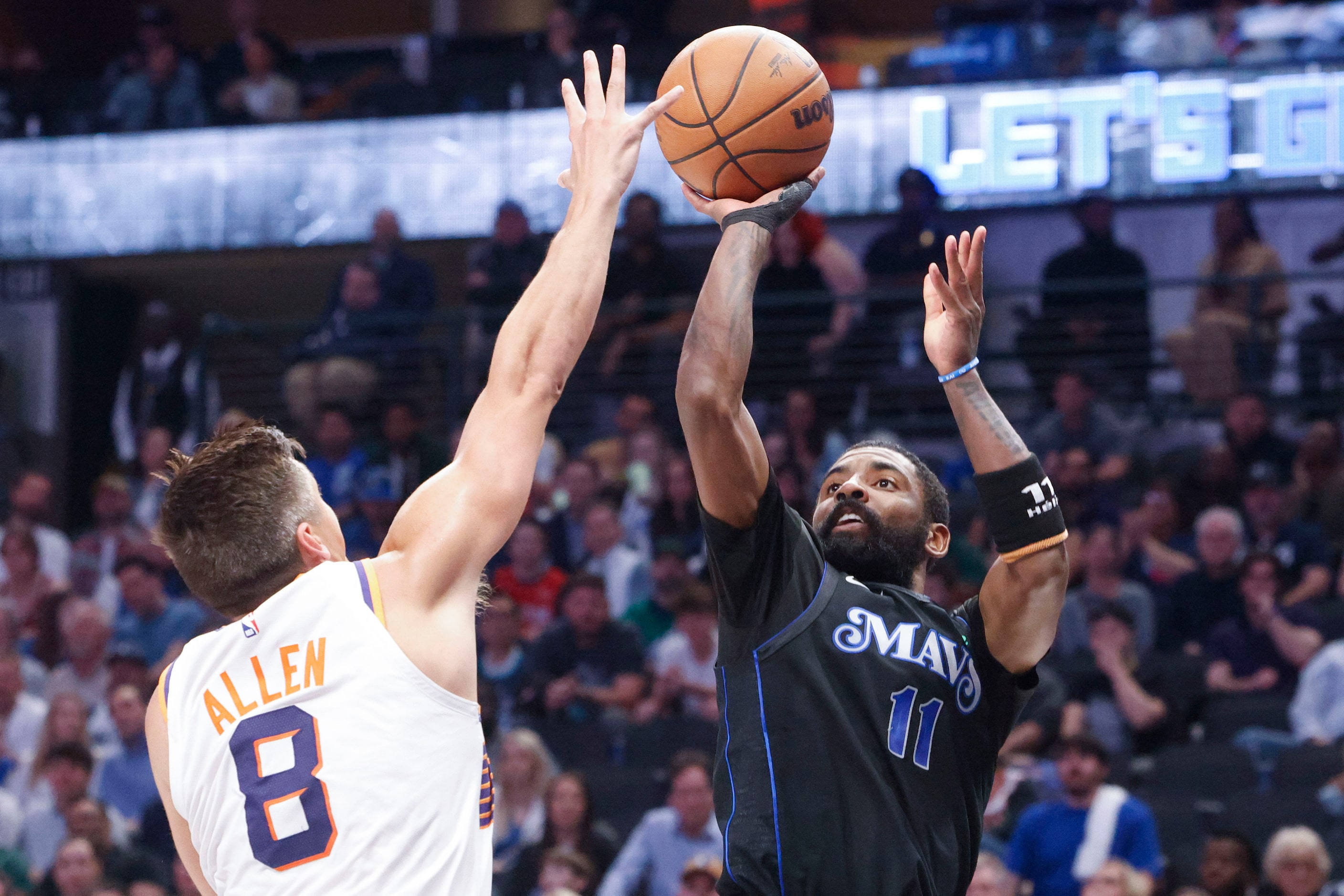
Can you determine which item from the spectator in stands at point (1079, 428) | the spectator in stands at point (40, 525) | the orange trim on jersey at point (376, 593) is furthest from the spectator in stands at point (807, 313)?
the orange trim on jersey at point (376, 593)

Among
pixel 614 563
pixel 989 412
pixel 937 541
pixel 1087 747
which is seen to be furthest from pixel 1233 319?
pixel 989 412

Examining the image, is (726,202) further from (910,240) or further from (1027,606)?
(910,240)

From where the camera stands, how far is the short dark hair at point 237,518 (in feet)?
9.50

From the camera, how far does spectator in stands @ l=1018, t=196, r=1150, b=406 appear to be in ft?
36.6

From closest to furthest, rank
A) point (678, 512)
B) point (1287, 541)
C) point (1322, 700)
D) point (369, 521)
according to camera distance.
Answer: point (1322, 700)
point (1287, 541)
point (678, 512)
point (369, 521)

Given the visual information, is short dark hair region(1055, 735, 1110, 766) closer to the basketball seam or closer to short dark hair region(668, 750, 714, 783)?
short dark hair region(668, 750, 714, 783)

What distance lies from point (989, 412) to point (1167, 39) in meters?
9.37

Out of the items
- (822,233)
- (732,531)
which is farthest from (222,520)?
(822,233)

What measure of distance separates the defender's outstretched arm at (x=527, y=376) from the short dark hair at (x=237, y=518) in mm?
205

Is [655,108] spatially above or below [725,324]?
above

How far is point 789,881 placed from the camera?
3.32 m

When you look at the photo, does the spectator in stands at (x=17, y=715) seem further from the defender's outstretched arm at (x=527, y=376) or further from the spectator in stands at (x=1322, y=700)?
the defender's outstretched arm at (x=527, y=376)

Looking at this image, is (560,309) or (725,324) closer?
(560,309)

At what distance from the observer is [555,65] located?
538 inches
